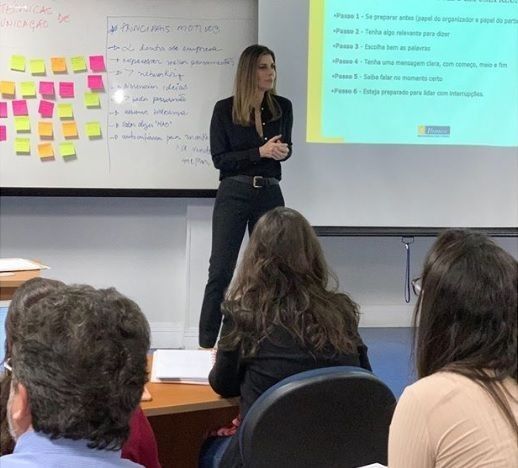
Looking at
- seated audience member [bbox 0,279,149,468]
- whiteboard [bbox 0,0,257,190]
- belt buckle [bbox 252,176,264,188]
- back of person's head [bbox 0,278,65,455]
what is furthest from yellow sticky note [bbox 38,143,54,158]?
seated audience member [bbox 0,279,149,468]

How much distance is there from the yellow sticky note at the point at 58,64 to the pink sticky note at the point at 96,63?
0.14 meters

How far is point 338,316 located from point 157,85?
2420 millimetres

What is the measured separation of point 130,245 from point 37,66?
Answer: 1.12 meters

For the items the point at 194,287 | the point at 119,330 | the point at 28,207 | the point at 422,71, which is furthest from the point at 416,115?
the point at 119,330

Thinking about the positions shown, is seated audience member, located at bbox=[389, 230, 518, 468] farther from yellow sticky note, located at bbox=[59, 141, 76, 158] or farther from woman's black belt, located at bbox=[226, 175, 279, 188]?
yellow sticky note, located at bbox=[59, 141, 76, 158]

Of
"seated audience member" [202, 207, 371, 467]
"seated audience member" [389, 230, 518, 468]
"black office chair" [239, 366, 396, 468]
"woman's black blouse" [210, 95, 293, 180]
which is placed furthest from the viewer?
"woman's black blouse" [210, 95, 293, 180]

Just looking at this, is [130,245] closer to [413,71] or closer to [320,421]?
[413,71]

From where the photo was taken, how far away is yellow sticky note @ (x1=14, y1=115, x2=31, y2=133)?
3.64 meters

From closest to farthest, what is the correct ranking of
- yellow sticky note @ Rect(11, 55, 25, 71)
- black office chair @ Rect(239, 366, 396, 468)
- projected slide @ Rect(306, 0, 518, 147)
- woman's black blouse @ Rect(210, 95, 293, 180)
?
black office chair @ Rect(239, 366, 396, 468), woman's black blouse @ Rect(210, 95, 293, 180), yellow sticky note @ Rect(11, 55, 25, 71), projected slide @ Rect(306, 0, 518, 147)

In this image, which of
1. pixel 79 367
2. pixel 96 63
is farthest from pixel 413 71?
pixel 79 367

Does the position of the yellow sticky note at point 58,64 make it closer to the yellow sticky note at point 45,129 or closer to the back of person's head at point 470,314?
the yellow sticky note at point 45,129

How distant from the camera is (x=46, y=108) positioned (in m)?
3.66

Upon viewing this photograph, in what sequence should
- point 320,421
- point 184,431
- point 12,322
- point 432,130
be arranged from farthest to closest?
point 432,130 → point 184,431 → point 320,421 → point 12,322

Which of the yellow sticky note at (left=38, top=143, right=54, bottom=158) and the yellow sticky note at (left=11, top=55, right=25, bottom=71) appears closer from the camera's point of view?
the yellow sticky note at (left=11, top=55, right=25, bottom=71)
